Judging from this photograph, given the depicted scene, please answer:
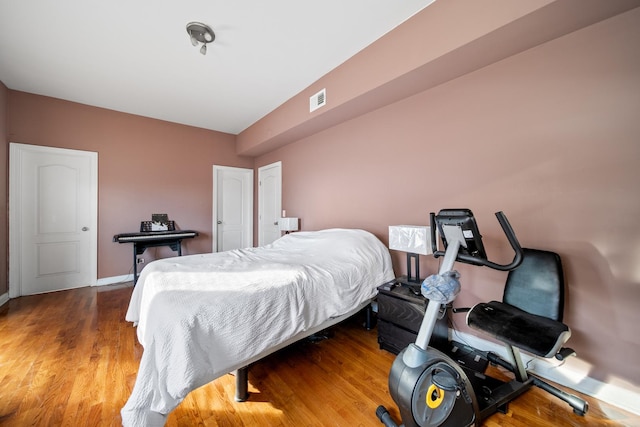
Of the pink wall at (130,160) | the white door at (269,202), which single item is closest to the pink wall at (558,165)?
the white door at (269,202)

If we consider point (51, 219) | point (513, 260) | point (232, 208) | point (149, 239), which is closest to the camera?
point (513, 260)

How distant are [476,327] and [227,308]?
156 cm

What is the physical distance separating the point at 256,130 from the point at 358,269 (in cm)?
321

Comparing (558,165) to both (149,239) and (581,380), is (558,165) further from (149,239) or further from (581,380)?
(149,239)

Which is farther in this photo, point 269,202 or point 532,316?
point 269,202

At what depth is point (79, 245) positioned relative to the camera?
11.6 feet

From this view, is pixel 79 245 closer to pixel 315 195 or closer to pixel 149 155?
pixel 149 155


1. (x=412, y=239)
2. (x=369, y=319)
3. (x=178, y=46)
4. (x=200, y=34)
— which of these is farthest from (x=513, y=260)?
(x=178, y=46)

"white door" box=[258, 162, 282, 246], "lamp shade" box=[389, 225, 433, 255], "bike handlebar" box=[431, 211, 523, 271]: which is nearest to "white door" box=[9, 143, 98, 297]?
"white door" box=[258, 162, 282, 246]

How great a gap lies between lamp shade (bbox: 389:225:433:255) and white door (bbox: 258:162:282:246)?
8.84ft

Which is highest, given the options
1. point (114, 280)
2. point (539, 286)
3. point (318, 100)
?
point (318, 100)

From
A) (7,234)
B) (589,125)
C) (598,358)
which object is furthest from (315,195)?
(7,234)

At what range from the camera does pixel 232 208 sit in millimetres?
4957

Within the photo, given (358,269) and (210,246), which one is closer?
(358,269)
